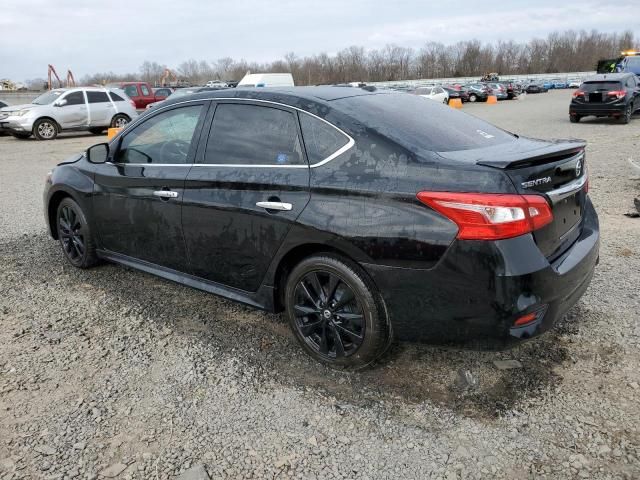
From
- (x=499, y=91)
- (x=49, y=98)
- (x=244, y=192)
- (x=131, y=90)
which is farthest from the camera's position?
(x=499, y=91)

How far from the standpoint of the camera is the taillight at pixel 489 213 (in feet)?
8.13

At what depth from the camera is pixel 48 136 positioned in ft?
61.0

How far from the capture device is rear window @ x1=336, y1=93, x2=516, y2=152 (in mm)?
2941

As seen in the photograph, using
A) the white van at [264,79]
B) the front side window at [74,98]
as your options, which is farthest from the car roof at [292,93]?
the front side window at [74,98]

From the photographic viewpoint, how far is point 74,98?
1856 cm

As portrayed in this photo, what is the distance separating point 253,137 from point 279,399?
64.2 inches

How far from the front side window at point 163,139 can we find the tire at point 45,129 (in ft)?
53.6

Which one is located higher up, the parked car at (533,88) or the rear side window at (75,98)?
the rear side window at (75,98)

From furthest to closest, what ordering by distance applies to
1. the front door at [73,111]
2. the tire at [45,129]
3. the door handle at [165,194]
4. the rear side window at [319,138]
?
1. the front door at [73,111]
2. the tire at [45,129]
3. the door handle at [165,194]
4. the rear side window at [319,138]

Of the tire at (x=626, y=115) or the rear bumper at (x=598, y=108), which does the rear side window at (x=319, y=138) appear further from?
the tire at (x=626, y=115)

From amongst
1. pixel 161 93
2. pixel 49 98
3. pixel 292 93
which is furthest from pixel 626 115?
pixel 161 93

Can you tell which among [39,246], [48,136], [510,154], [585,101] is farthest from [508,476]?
[48,136]

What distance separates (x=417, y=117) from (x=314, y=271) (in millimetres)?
1167

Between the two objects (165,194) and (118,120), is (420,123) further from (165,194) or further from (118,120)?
(118,120)
